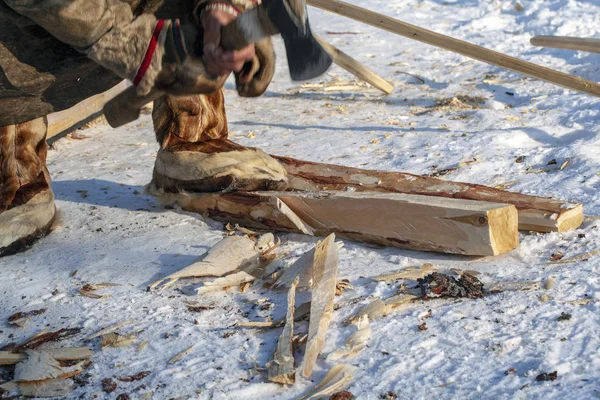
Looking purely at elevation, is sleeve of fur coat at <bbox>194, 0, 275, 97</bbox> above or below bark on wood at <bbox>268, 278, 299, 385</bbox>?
above

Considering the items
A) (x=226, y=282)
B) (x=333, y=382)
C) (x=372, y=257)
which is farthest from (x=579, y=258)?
(x=226, y=282)

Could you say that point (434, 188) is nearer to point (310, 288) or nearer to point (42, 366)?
point (310, 288)

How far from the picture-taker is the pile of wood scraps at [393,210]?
2762 millimetres

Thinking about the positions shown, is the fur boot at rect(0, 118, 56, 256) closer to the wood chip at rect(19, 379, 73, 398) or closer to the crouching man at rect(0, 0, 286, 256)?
the crouching man at rect(0, 0, 286, 256)

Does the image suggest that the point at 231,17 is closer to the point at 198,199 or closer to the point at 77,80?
the point at 77,80

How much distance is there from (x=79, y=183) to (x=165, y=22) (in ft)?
6.27

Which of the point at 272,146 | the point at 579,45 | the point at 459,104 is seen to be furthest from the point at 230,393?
the point at 459,104

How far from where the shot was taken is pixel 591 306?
2.36 m

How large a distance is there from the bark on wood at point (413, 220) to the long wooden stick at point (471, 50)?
4.55 feet

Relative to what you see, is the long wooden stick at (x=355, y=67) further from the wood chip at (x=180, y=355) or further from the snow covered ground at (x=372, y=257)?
the wood chip at (x=180, y=355)

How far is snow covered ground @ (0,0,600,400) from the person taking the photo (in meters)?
2.13

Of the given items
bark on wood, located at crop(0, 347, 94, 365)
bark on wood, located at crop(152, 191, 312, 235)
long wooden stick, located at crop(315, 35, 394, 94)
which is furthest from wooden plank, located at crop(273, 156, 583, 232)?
long wooden stick, located at crop(315, 35, 394, 94)

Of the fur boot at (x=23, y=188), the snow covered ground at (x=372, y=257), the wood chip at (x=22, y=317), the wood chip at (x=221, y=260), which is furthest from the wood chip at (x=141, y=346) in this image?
the fur boot at (x=23, y=188)

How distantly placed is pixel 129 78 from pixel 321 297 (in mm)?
908
